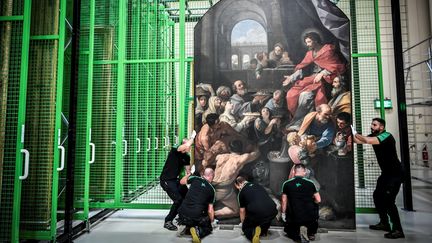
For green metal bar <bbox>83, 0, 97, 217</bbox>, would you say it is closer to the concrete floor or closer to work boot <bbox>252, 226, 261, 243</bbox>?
the concrete floor

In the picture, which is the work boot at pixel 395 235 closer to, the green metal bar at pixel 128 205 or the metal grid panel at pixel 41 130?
the green metal bar at pixel 128 205

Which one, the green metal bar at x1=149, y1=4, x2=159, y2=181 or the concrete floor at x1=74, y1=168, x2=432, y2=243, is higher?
the green metal bar at x1=149, y1=4, x2=159, y2=181

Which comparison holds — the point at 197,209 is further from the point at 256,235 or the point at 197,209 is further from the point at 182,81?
the point at 182,81

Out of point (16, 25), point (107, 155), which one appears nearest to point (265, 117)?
point (107, 155)

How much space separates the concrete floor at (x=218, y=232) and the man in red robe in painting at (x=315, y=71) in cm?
196

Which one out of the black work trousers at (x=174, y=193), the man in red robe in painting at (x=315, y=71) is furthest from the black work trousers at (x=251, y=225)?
the man in red robe in painting at (x=315, y=71)

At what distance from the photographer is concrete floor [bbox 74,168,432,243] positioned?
4.05m

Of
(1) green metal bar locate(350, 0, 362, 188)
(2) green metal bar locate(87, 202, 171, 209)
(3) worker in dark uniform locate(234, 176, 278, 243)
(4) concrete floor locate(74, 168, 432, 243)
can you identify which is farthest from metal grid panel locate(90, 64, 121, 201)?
(1) green metal bar locate(350, 0, 362, 188)

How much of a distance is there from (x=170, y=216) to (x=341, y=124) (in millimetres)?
3095

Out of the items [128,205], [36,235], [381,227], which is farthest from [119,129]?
[381,227]

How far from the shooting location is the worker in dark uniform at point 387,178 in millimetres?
4105

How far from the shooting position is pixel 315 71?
4613 millimetres

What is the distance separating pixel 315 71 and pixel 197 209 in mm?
2841

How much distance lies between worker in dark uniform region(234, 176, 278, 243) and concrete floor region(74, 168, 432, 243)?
18 cm
